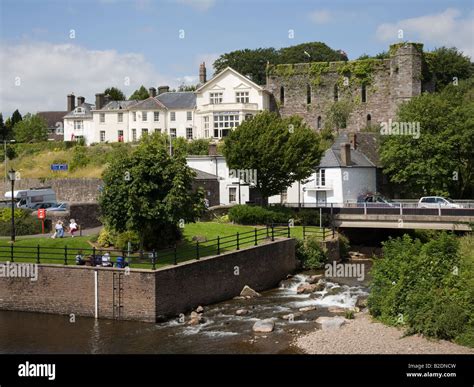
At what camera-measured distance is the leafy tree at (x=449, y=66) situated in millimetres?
79100

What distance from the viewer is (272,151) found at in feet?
148

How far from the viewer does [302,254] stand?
130ft

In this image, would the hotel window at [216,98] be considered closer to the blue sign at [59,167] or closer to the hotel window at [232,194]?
the blue sign at [59,167]

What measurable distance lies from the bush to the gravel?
46.8 ft

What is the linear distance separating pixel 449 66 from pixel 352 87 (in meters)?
14.7

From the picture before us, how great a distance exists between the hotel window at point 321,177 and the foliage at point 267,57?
5119 cm

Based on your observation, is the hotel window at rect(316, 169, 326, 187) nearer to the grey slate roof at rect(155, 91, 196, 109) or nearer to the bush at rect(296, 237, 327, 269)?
the bush at rect(296, 237, 327, 269)

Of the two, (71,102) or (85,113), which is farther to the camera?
(71,102)

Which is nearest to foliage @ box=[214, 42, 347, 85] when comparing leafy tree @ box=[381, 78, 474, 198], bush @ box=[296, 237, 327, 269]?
leafy tree @ box=[381, 78, 474, 198]

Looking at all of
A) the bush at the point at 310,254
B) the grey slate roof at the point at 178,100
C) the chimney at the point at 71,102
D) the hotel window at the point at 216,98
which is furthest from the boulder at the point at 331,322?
the chimney at the point at 71,102

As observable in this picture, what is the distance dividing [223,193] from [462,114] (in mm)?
19046

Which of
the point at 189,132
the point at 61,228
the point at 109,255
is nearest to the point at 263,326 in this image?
the point at 109,255

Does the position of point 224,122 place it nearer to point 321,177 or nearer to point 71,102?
point 321,177
